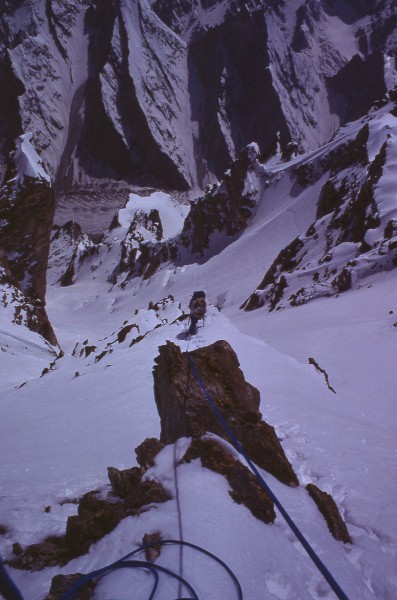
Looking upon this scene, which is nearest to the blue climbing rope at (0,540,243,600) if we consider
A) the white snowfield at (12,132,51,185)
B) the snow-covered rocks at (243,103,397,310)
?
the snow-covered rocks at (243,103,397,310)

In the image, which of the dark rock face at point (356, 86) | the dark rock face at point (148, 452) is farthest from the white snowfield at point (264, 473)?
the dark rock face at point (356, 86)

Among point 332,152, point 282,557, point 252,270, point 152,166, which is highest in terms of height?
point 152,166

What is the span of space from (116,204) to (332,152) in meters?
37.7

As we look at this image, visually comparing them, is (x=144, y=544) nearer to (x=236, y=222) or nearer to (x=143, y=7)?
(x=236, y=222)

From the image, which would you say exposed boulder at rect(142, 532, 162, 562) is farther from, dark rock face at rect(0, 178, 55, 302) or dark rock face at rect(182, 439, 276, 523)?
dark rock face at rect(0, 178, 55, 302)

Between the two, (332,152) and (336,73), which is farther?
(336,73)

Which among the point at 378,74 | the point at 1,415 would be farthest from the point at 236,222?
the point at 378,74

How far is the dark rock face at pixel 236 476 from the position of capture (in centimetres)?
259

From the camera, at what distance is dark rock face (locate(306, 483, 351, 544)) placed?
2.61m

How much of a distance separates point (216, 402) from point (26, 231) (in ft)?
58.3

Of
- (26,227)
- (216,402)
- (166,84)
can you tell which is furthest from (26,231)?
(166,84)

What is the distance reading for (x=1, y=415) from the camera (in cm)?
718

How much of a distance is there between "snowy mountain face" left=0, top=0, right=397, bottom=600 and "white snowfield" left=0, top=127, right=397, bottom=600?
20mm

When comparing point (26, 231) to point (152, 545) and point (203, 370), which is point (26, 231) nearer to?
point (203, 370)
